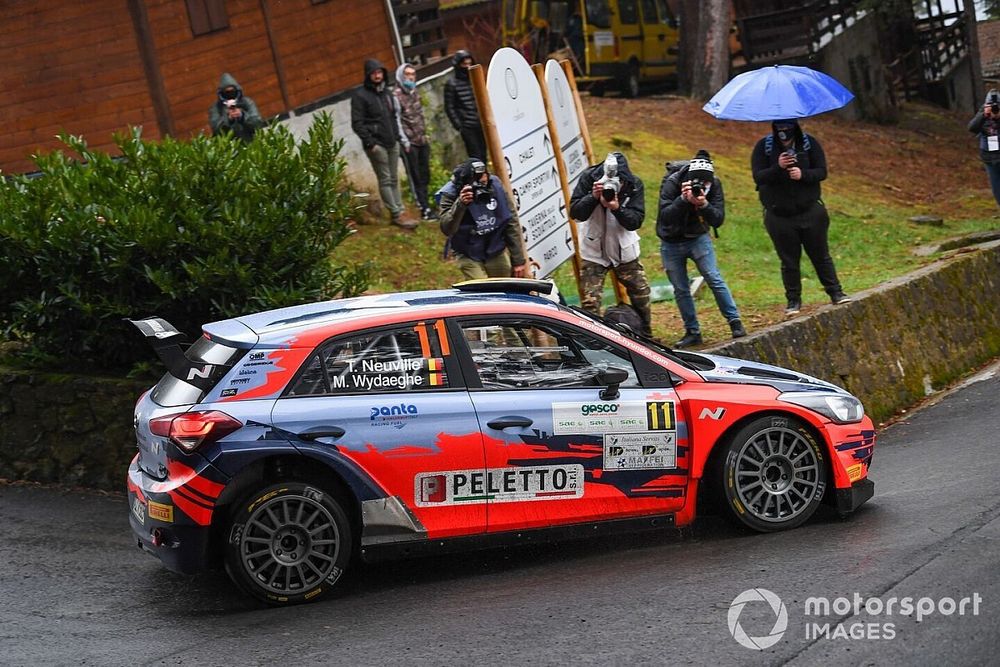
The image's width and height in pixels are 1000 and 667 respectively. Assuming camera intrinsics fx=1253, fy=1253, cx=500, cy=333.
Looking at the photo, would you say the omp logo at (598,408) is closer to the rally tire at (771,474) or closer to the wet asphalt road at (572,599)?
the rally tire at (771,474)

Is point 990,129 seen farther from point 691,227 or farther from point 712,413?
point 712,413

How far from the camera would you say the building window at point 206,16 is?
1792 centimetres

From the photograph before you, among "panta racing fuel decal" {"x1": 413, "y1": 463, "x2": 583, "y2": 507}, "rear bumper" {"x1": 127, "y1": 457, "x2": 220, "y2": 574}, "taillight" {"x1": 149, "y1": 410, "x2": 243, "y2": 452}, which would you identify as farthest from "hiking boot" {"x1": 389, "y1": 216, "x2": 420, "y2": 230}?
"taillight" {"x1": 149, "y1": 410, "x2": 243, "y2": 452}

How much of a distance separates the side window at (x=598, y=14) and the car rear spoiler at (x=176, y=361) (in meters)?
21.1

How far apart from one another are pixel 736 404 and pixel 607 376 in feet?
2.92

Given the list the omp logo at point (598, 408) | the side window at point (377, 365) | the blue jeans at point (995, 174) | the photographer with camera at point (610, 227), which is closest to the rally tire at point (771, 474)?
the omp logo at point (598, 408)

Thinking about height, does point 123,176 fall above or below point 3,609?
above

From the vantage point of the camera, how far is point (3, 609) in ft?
24.4

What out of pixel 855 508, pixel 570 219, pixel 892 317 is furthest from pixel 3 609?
pixel 892 317

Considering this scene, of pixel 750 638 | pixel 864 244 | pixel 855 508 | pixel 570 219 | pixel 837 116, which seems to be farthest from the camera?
pixel 837 116

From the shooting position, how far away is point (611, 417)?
294 inches

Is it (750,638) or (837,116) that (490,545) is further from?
(837,116)

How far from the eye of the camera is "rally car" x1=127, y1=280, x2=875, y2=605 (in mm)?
6969

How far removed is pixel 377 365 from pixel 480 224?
3.73m
